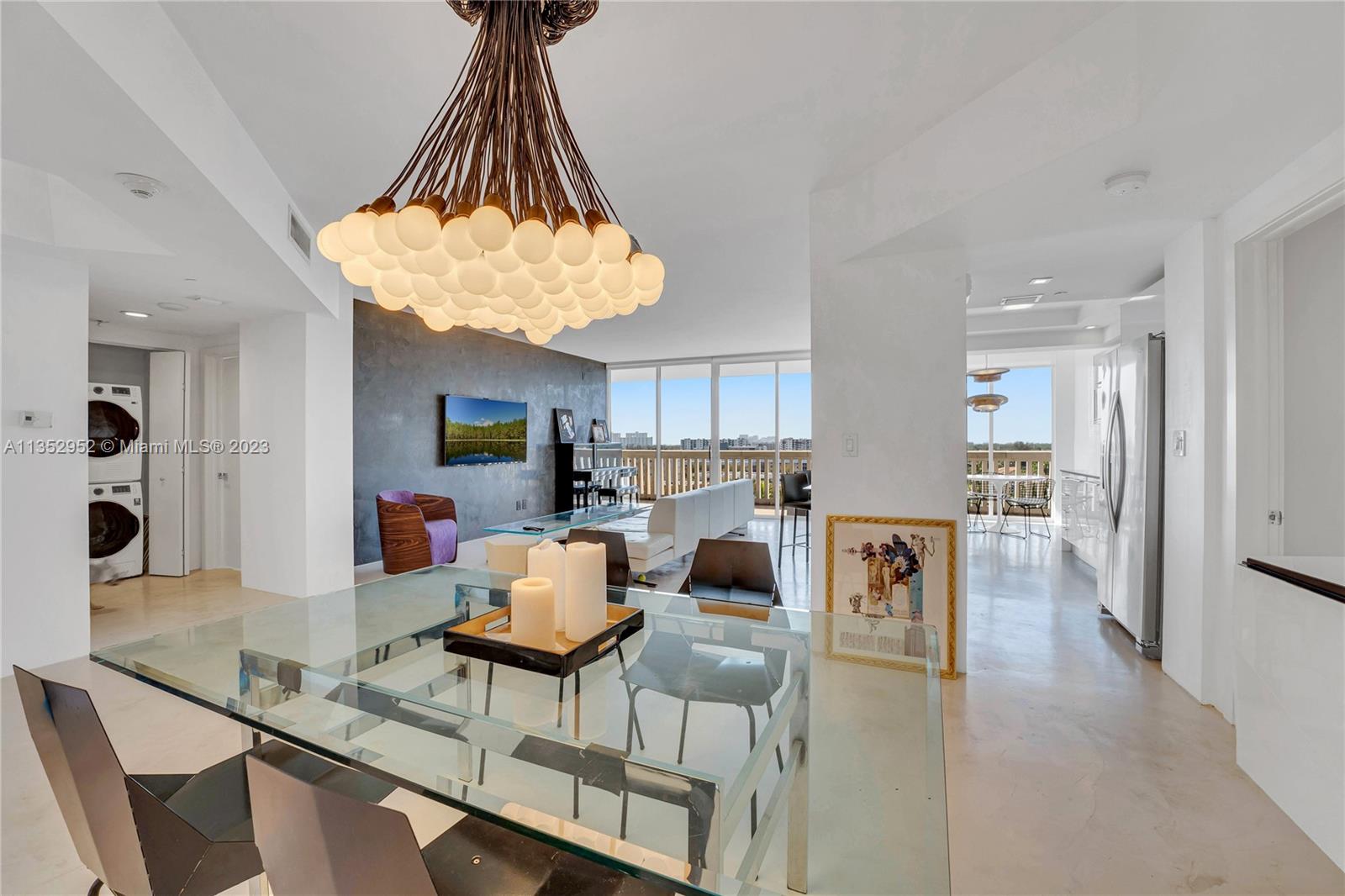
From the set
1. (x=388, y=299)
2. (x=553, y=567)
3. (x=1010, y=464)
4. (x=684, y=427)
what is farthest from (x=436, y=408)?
(x=1010, y=464)

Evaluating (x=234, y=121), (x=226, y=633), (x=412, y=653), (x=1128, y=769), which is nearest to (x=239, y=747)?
(x=226, y=633)

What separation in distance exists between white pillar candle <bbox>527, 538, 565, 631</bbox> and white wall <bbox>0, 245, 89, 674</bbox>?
329 cm

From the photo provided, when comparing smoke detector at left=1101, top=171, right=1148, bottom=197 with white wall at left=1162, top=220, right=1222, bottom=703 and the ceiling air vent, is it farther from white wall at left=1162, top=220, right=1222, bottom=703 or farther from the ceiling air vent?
the ceiling air vent

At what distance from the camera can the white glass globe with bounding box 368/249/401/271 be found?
152 cm

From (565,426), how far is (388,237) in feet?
22.4

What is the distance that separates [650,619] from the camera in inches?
73.4

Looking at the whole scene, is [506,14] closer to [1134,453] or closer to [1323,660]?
Answer: [1323,660]

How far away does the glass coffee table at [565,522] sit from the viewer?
4.82 m

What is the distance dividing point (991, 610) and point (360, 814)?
4244mm

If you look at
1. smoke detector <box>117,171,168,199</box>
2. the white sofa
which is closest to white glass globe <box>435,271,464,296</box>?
smoke detector <box>117,171,168,199</box>

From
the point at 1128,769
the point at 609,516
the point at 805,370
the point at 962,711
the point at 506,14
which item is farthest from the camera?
the point at 805,370

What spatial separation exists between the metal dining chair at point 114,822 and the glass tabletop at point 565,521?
3.29m

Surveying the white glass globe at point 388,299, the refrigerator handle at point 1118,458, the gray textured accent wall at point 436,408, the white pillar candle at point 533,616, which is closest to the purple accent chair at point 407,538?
the gray textured accent wall at point 436,408

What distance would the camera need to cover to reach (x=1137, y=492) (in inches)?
132
